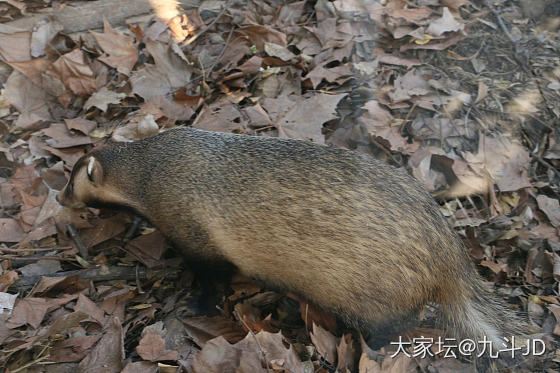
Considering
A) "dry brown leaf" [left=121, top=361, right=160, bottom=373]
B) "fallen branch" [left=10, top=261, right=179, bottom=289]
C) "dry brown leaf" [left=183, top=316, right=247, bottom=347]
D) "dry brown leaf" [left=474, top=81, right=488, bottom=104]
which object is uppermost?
"dry brown leaf" [left=474, top=81, right=488, bottom=104]

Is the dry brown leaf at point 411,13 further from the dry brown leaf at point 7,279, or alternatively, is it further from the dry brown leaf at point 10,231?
the dry brown leaf at point 7,279

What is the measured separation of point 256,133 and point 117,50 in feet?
6.66

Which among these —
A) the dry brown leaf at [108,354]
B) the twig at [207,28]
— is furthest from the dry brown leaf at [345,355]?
the twig at [207,28]

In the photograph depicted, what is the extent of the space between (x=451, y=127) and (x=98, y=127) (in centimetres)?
371

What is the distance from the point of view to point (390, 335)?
410 centimetres

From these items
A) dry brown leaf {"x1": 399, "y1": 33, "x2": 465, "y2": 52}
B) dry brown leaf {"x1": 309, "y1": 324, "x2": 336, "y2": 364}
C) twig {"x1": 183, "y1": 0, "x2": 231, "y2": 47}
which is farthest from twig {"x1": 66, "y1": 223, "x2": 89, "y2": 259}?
dry brown leaf {"x1": 399, "y1": 33, "x2": 465, "y2": 52}

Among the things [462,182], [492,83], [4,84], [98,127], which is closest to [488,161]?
[462,182]

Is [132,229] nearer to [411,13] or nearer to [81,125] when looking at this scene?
[81,125]

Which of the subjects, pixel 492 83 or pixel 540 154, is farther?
pixel 492 83

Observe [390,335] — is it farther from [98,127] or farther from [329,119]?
[98,127]

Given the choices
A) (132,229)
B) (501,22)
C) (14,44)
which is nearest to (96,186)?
(132,229)

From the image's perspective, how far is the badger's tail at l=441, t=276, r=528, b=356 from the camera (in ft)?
12.8

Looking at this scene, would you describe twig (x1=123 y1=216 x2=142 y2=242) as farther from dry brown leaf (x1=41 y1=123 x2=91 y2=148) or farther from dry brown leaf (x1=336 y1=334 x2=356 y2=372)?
dry brown leaf (x1=336 y1=334 x2=356 y2=372)

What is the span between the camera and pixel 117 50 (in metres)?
6.28
